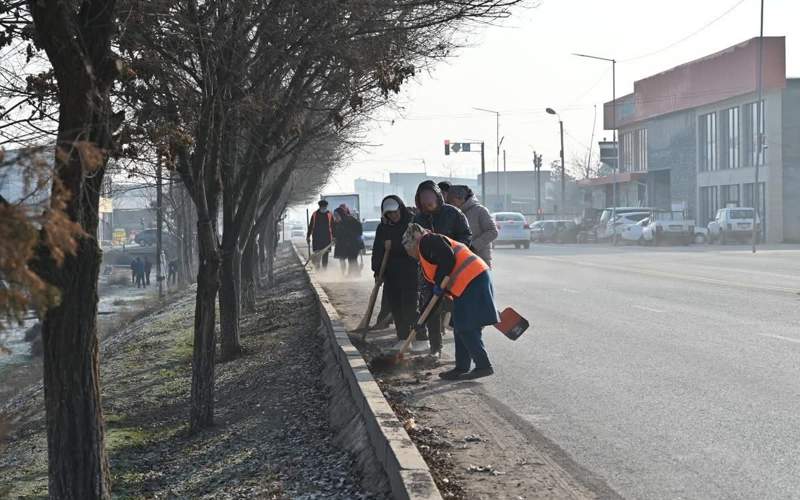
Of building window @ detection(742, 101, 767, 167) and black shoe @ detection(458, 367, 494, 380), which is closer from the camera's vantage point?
black shoe @ detection(458, 367, 494, 380)

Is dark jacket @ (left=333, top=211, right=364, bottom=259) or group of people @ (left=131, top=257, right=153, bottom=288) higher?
dark jacket @ (left=333, top=211, right=364, bottom=259)

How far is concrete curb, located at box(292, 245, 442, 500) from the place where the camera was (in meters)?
6.07

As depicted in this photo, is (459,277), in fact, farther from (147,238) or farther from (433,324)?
(147,238)

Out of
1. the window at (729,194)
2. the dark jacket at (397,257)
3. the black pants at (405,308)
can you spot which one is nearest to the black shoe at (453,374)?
the black pants at (405,308)

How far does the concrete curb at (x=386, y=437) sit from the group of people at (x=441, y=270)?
0.92 m

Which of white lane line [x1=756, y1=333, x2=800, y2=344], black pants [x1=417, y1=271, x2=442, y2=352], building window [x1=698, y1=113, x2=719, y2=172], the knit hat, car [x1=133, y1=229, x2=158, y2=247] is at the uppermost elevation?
building window [x1=698, y1=113, x2=719, y2=172]

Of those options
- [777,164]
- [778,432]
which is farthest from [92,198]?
[777,164]

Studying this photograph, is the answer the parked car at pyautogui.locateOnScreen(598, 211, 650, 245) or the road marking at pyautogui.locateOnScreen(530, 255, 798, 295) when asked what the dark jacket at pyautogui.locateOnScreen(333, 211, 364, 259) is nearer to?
the road marking at pyautogui.locateOnScreen(530, 255, 798, 295)

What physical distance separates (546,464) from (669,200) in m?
68.0

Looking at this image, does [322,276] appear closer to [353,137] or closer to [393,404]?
[353,137]

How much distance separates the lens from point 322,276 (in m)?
30.6

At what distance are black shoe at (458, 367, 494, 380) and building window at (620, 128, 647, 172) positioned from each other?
68.9 m

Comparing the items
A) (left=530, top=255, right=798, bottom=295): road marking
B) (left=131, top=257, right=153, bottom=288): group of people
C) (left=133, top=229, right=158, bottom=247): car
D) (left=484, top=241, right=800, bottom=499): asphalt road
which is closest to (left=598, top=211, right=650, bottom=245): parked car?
(left=530, top=255, right=798, bottom=295): road marking

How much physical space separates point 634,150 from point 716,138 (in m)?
15.9
